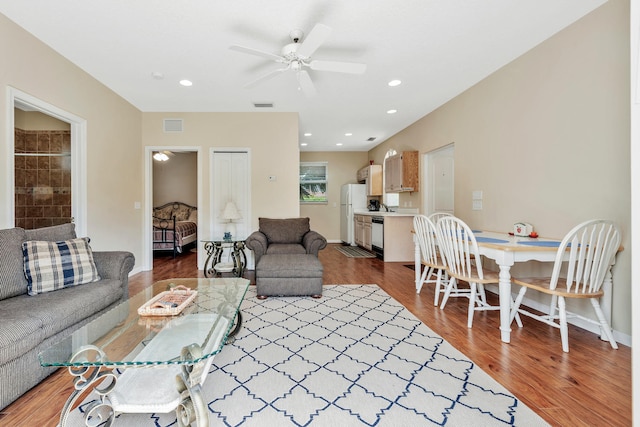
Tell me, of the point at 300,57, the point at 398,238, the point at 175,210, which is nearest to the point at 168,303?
the point at 300,57

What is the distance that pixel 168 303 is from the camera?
1768 millimetres

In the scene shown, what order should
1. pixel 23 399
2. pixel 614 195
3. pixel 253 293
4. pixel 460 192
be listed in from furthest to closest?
pixel 460 192, pixel 253 293, pixel 614 195, pixel 23 399

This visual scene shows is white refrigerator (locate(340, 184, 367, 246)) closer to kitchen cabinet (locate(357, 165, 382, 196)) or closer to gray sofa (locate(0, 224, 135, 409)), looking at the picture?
kitchen cabinet (locate(357, 165, 382, 196))

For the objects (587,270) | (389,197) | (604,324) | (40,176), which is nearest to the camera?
(587,270)

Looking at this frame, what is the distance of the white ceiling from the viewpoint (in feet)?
7.30

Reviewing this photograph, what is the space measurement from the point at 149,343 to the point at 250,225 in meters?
3.50

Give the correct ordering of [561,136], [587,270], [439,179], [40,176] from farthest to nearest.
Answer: [439,179] → [40,176] → [561,136] → [587,270]

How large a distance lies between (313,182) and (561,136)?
19.6 ft

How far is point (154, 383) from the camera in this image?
1.34 metres


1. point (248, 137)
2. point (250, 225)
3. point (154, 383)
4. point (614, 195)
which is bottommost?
point (154, 383)

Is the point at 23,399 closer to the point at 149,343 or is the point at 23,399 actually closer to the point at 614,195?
the point at 149,343

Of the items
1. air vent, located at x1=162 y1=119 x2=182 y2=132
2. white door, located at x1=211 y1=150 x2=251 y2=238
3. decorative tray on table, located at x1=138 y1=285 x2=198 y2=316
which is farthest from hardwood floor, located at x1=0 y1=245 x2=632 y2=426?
air vent, located at x1=162 y1=119 x2=182 y2=132

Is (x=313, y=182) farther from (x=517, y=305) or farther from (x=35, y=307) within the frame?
(x=35, y=307)

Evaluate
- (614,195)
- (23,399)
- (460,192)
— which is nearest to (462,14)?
(614,195)
